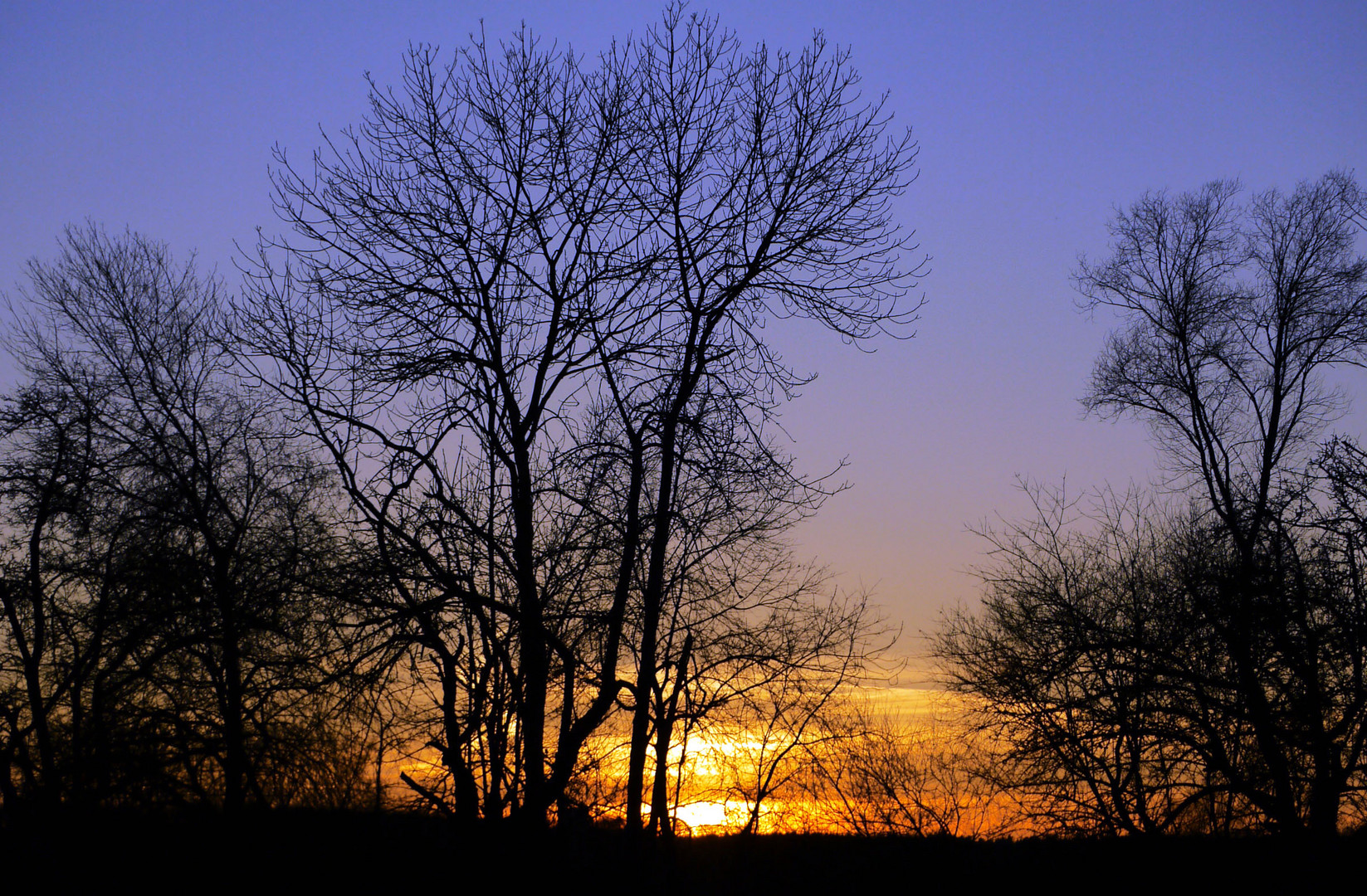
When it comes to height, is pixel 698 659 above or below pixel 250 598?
Answer: below

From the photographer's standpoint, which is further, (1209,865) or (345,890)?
(1209,865)

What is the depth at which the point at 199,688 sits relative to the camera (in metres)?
17.4

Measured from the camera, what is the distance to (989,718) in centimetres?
1462

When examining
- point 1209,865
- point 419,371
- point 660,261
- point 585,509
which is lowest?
point 1209,865

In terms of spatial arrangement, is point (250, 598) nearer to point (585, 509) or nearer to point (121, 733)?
point (121, 733)

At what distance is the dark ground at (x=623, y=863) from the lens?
851 cm

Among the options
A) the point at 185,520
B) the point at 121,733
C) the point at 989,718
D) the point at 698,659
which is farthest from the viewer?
the point at 121,733

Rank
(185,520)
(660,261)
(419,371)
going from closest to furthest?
(419,371), (660,261), (185,520)

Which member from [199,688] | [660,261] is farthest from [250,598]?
[660,261]

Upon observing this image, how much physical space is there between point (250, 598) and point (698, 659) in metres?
7.50

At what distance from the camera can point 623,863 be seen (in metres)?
8.80

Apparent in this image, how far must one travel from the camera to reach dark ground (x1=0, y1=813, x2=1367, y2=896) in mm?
8508

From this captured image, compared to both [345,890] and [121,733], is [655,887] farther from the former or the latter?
[121,733]

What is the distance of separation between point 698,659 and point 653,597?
407 centimetres
